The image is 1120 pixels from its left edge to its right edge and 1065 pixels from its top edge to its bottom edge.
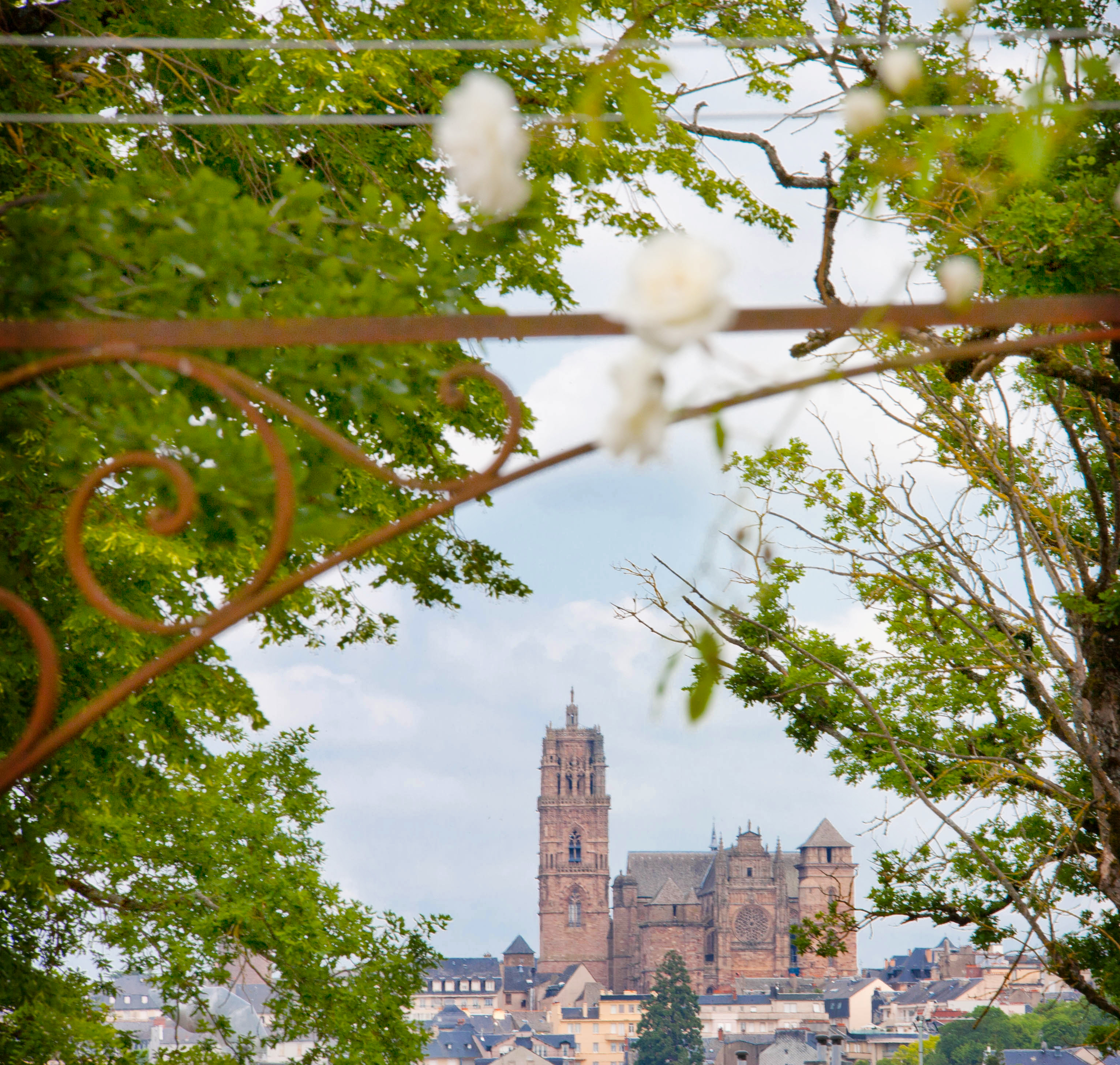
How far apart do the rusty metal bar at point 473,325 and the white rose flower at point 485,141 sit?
205 mm

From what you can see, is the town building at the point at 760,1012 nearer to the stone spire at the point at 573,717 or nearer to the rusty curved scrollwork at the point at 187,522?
the stone spire at the point at 573,717

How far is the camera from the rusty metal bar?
131 centimetres

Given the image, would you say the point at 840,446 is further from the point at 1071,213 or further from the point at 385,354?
the point at 385,354

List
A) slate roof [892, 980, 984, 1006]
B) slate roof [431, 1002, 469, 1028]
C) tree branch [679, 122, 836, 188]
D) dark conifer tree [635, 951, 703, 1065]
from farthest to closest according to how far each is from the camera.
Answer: slate roof [892, 980, 984, 1006] < slate roof [431, 1002, 469, 1028] < dark conifer tree [635, 951, 703, 1065] < tree branch [679, 122, 836, 188]

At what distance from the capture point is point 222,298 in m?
1.91

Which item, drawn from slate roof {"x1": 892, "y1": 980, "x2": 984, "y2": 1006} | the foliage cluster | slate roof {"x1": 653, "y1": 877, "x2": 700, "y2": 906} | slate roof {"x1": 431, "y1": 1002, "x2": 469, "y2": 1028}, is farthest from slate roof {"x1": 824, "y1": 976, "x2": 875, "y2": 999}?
slate roof {"x1": 431, "y1": 1002, "x2": 469, "y2": 1028}

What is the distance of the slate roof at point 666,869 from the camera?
80.8m

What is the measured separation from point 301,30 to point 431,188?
1.01m

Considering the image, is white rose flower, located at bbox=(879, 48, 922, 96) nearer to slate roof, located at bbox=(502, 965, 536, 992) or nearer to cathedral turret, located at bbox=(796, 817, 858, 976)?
cathedral turret, located at bbox=(796, 817, 858, 976)

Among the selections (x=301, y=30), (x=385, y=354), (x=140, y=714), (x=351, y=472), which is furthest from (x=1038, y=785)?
→ (x=385, y=354)

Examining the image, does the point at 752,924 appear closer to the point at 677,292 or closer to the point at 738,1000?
the point at 738,1000

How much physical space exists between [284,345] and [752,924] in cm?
8072

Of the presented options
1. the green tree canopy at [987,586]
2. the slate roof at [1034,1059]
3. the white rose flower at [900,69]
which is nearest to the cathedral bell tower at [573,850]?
the slate roof at [1034,1059]

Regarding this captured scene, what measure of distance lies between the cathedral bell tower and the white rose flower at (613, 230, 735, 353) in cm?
8219
